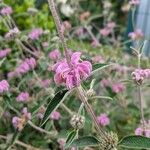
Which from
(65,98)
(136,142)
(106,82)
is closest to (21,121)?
(65,98)

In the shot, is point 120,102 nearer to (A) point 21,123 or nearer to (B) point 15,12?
(A) point 21,123

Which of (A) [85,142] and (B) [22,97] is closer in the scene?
(A) [85,142]

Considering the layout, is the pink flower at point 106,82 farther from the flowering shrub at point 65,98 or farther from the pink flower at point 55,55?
the pink flower at point 55,55

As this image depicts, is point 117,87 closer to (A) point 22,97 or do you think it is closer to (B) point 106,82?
(B) point 106,82

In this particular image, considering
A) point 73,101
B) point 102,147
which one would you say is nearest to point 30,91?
point 73,101

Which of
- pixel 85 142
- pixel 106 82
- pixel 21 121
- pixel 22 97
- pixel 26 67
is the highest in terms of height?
pixel 106 82
